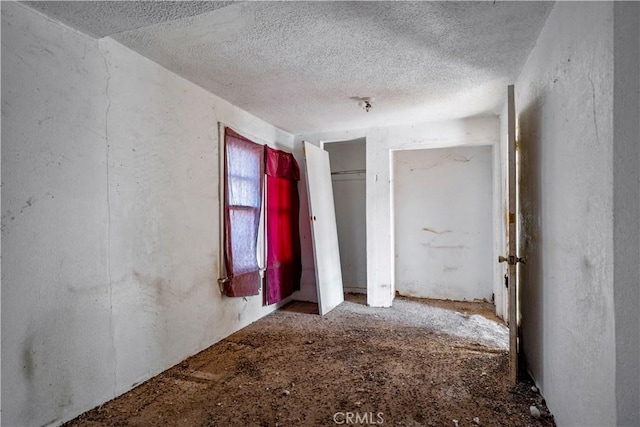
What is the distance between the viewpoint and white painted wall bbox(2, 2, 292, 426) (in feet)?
5.60

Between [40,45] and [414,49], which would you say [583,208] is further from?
[40,45]

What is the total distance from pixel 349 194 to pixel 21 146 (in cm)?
A: 407

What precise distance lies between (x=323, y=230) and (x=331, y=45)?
7.79 ft

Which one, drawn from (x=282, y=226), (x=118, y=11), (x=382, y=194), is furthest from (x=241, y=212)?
(x=118, y=11)

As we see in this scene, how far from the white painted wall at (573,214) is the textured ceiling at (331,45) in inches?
13.9

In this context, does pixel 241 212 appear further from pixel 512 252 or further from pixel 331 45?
pixel 512 252

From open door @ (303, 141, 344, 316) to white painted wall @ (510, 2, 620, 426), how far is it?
2217 mm

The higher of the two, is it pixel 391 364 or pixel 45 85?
pixel 45 85

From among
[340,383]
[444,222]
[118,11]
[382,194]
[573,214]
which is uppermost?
[118,11]

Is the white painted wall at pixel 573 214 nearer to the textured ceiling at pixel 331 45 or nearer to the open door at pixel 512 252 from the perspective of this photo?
the open door at pixel 512 252

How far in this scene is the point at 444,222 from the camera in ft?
15.5

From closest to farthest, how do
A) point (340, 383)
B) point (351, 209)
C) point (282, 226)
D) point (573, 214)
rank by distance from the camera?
point (573, 214), point (340, 383), point (282, 226), point (351, 209)

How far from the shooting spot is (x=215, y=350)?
295 centimetres

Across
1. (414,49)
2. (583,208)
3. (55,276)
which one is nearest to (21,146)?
(55,276)
